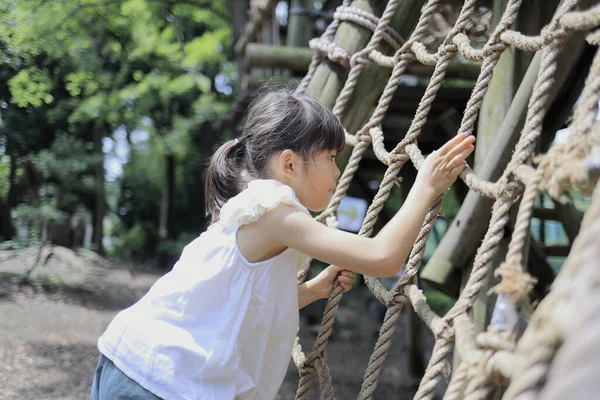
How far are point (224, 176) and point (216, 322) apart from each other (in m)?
0.36

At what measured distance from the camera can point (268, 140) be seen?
140cm

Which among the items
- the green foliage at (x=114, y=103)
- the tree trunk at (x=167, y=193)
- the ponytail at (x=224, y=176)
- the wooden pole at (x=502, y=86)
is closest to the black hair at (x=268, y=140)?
the ponytail at (x=224, y=176)

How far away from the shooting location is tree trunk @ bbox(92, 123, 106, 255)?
5020mm

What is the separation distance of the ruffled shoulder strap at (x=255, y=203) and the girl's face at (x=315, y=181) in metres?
0.10

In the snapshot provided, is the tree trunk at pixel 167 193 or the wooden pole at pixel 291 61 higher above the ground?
the wooden pole at pixel 291 61

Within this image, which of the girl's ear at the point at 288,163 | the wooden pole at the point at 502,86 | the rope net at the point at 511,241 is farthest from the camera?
the wooden pole at the point at 502,86

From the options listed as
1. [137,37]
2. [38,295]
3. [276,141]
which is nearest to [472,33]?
[276,141]

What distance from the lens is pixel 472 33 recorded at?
2.44m

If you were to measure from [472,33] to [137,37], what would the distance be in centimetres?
350

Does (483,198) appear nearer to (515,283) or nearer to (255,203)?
(255,203)

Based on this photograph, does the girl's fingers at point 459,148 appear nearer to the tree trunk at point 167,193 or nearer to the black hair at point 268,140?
the black hair at point 268,140

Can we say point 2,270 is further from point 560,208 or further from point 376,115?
point 560,208

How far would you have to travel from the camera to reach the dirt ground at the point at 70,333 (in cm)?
225

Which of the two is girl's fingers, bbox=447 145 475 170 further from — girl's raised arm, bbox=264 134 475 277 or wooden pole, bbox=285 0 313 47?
wooden pole, bbox=285 0 313 47
